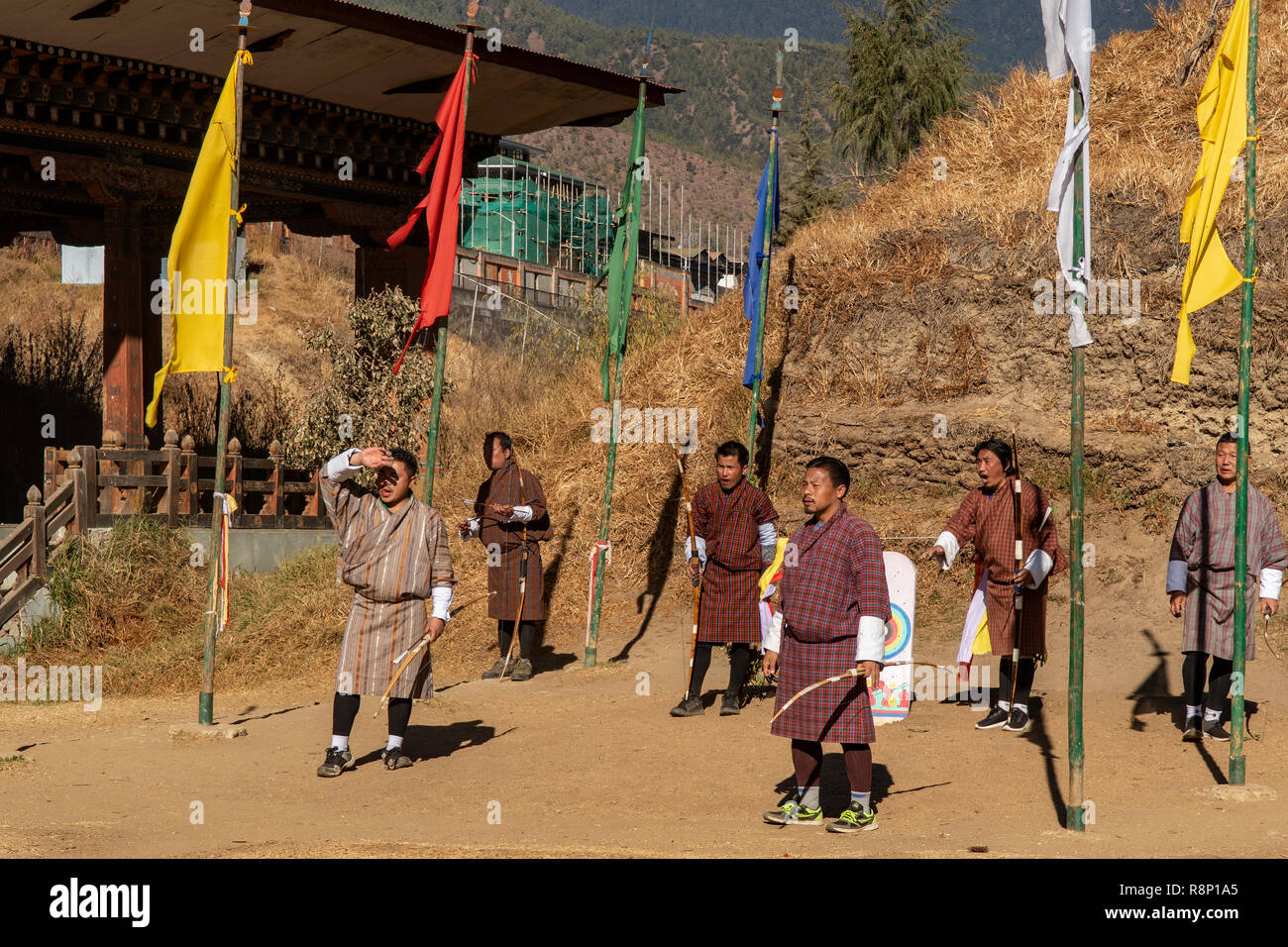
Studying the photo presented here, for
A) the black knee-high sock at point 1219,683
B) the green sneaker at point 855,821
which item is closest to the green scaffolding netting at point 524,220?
the black knee-high sock at point 1219,683

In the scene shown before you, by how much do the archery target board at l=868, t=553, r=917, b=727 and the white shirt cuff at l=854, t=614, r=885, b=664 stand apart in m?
2.62

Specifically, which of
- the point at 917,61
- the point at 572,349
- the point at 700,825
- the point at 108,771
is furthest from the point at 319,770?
the point at 917,61

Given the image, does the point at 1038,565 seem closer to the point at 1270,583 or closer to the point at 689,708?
the point at 1270,583

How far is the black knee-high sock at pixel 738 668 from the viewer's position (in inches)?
372

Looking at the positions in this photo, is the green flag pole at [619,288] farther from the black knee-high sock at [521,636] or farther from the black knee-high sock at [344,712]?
the black knee-high sock at [344,712]

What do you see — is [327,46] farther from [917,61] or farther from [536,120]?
[917,61]

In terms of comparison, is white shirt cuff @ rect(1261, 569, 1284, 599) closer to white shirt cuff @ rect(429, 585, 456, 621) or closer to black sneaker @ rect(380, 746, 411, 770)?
white shirt cuff @ rect(429, 585, 456, 621)

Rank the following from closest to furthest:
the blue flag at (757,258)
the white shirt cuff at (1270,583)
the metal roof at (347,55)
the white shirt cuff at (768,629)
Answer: the white shirt cuff at (1270,583), the white shirt cuff at (768,629), the blue flag at (757,258), the metal roof at (347,55)

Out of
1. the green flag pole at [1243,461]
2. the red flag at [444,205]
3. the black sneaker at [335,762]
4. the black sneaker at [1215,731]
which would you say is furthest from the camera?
the red flag at [444,205]

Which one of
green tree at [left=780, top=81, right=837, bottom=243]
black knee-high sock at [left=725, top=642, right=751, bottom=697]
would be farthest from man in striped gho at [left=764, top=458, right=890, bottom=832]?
green tree at [left=780, top=81, right=837, bottom=243]

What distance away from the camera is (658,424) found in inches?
621

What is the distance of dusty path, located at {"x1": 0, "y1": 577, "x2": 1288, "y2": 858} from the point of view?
20.0ft

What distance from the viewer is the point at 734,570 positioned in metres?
9.39

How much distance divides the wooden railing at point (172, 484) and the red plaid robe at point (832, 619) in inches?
326
